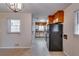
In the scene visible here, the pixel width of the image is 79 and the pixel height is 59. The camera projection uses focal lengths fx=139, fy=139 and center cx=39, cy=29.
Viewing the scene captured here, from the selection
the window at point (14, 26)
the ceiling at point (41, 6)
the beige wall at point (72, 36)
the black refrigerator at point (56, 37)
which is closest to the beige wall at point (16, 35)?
the window at point (14, 26)

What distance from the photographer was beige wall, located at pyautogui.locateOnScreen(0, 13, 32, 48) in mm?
7707

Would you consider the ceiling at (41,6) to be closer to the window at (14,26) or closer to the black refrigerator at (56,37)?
the black refrigerator at (56,37)

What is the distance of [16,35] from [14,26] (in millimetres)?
523

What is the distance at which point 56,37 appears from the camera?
22.3 feet

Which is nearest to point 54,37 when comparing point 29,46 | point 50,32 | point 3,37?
point 50,32

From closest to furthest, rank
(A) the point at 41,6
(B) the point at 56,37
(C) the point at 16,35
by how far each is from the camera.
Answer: (A) the point at 41,6, (B) the point at 56,37, (C) the point at 16,35

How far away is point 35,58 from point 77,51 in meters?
3.26

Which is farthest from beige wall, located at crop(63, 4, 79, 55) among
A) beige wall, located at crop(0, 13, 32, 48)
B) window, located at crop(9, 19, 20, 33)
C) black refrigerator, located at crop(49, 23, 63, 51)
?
window, located at crop(9, 19, 20, 33)

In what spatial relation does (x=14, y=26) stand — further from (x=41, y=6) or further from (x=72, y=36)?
(x=72, y=36)

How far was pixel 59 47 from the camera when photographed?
22.4ft

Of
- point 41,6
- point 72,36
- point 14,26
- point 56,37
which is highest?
point 41,6

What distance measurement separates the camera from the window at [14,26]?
25.5ft

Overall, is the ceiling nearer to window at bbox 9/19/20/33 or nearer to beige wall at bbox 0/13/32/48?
beige wall at bbox 0/13/32/48

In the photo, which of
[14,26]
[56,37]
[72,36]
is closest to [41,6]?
[72,36]
